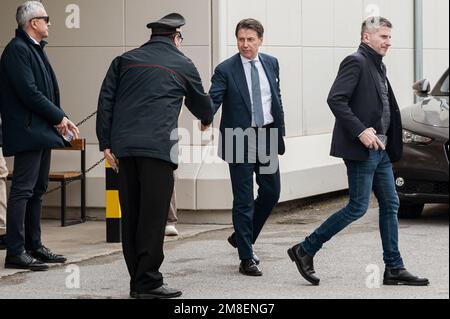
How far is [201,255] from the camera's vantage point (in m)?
9.38

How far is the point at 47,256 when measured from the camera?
8930mm

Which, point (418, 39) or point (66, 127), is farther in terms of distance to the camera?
point (418, 39)

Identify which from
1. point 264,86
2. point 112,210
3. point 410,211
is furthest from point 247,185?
point 410,211

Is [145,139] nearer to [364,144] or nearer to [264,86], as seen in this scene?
[364,144]

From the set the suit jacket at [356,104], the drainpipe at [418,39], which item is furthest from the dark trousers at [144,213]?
the drainpipe at [418,39]

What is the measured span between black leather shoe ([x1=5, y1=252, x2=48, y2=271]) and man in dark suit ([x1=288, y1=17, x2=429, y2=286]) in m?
2.04

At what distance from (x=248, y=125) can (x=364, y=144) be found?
3.69ft

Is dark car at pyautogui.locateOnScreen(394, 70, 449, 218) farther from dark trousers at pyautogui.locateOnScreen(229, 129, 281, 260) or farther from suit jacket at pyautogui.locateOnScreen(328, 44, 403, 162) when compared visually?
suit jacket at pyautogui.locateOnScreen(328, 44, 403, 162)

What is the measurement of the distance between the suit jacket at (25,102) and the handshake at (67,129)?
36 millimetres

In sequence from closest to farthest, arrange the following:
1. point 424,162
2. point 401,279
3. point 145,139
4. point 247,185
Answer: point 145,139, point 401,279, point 247,185, point 424,162

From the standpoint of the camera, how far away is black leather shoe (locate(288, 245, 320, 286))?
25.9ft

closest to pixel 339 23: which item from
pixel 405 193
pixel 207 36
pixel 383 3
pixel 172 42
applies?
pixel 383 3

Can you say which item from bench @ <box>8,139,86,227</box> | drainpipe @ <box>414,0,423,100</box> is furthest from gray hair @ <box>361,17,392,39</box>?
drainpipe @ <box>414,0,423,100</box>

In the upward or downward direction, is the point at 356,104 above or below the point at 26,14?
below
